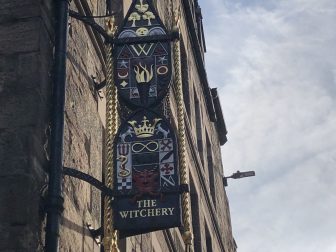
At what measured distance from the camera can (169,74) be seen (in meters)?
8.10

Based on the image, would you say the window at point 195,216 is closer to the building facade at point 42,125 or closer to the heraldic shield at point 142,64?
the building facade at point 42,125

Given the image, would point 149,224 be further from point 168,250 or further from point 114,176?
point 168,250

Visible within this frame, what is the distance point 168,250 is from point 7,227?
22.4ft

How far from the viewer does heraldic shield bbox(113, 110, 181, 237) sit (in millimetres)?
7191

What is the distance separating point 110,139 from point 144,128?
34cm

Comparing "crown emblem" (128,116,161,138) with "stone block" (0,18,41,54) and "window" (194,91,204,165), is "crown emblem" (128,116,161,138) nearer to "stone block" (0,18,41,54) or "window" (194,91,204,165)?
"stone block" (0,18,41,54)

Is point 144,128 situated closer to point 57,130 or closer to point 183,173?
point 183,173

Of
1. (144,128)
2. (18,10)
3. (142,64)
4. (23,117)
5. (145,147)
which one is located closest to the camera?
(23,117)

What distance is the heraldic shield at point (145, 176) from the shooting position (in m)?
7.19

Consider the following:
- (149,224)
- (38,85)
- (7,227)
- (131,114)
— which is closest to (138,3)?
(131,114)

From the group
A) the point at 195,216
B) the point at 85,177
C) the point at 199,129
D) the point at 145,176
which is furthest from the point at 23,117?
the point at 199,129

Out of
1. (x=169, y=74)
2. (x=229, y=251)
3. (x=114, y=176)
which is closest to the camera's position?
(x=114, y=176)

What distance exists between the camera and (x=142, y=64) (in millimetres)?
8203

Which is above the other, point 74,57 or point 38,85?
point 74,57
